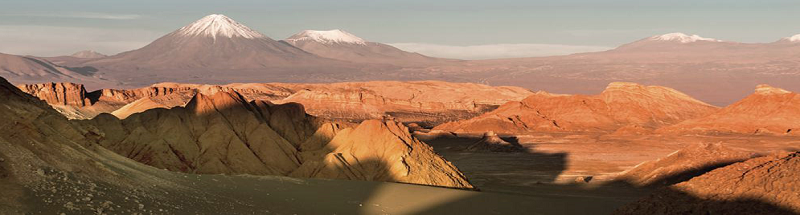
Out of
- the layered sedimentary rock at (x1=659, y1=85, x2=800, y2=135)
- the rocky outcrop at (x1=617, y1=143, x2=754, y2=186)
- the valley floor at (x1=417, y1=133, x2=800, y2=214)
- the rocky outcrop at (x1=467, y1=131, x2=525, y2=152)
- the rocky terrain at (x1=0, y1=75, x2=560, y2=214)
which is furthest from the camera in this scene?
the layered sedimentary rock at (x1=659, y1=85, x2=800, y2=135)

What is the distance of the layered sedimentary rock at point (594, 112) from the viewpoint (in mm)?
145000

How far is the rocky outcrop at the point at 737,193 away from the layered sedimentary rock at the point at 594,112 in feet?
361

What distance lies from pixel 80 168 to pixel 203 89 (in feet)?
542

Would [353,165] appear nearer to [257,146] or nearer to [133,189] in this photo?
[257,146]

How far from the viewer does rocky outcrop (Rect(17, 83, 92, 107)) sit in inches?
5659

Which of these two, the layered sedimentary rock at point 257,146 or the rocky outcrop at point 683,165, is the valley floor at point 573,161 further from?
the layered sedimentary rock at point 257,146

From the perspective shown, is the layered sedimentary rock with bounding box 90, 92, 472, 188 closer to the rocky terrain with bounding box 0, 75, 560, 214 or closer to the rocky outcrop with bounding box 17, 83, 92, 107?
the rocky terrain with bounding box 0, 75, 560, 214

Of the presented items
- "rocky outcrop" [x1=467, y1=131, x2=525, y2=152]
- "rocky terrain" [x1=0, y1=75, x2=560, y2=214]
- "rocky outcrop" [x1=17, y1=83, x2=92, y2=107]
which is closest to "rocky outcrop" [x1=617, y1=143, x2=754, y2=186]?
"rocky terrain" [x1=0, y1=75, x2=560, y2=214]

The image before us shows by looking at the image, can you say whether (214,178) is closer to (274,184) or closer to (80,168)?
(274,184)

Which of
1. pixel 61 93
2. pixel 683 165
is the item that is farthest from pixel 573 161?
pixel 61 93

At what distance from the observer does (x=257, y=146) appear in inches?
2240

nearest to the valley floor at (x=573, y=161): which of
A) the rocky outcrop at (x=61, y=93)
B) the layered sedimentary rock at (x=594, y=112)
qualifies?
the layered sedimentary rock at (x=594, y=112)

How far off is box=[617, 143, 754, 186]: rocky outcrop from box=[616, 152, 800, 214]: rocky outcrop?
1251 inches

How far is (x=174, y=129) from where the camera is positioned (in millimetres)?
56844
